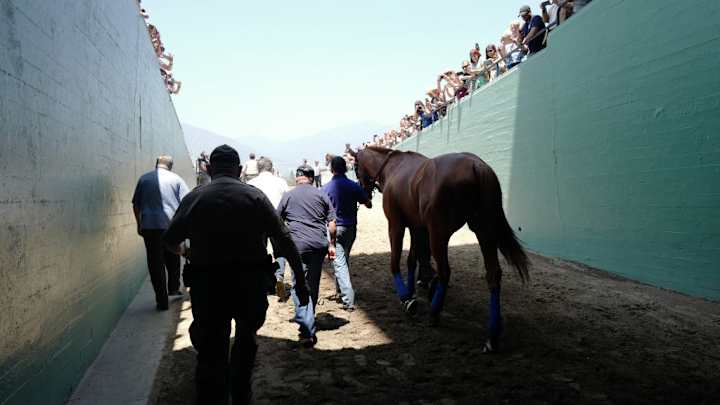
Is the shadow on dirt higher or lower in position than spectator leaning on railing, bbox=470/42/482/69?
lower

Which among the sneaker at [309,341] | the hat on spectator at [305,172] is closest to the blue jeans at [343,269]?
the hat on spectator at [305,172]

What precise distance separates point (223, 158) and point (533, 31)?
7911 millimetres

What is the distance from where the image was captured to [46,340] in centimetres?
290

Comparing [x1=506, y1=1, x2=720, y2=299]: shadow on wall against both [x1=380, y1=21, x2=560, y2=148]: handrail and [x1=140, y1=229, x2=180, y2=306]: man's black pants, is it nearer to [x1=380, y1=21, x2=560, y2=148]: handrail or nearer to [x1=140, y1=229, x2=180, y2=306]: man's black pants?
[x1=380, y1=21, x2=560, y2=148]: handrail

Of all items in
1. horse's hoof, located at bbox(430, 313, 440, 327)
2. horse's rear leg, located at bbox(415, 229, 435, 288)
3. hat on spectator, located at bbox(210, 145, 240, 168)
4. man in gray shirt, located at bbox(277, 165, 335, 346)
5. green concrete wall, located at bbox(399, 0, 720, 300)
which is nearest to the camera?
hat on spectator, located at bbox(210, 145, 240, 168)

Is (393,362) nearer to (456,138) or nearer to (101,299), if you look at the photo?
(101,299)

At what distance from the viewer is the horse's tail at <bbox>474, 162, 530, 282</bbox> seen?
4645mm

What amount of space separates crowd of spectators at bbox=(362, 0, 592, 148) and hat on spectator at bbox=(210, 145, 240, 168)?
7111 millimetres

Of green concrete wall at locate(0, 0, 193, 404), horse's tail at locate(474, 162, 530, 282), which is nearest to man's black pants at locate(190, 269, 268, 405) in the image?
Result: green concrete wall at locate(0, 0, 193, 404)

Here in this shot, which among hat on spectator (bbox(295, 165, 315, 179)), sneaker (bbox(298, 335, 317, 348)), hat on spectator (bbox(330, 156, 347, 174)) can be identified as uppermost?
hat on spectator (bbox(330, 156, 347, 174))

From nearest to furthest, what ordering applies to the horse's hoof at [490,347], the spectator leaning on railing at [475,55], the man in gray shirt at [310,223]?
the horse's hoof at [490,347] < the man in gray shirt at [310,223] < the spectator leaning on railing at [475,55]

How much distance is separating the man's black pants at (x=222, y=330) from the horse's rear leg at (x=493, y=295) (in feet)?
6.96

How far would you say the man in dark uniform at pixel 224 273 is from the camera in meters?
2.90

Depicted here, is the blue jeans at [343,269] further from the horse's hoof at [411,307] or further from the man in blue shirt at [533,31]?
the man in blue shirt at [533,31]
